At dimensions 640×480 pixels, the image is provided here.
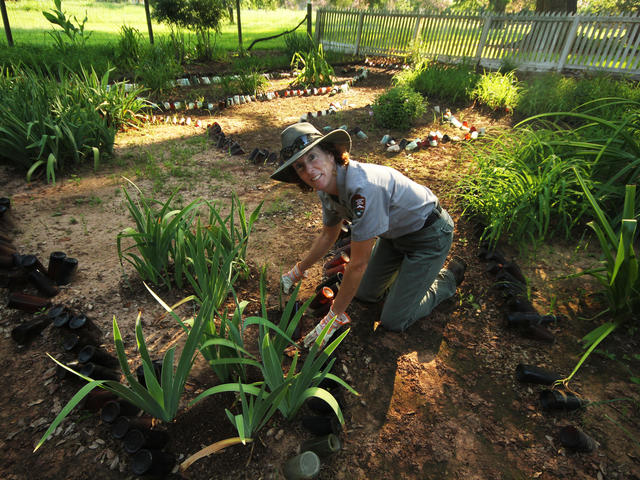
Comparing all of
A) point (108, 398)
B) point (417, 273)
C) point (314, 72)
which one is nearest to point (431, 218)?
point (417, 273)

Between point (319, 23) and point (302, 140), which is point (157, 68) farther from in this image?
point (319, 23)

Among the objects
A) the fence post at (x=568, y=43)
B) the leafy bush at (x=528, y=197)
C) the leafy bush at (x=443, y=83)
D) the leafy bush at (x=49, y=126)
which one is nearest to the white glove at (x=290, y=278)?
the leafy bush at (x=528, y=197)

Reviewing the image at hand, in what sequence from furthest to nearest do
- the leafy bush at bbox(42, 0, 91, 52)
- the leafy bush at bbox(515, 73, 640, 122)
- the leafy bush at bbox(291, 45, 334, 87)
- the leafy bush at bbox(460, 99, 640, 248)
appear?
the leafy bush at bbox(291, 45, 334, 87) → the leafy bush at bbox(515, 73, 640, 122) → the leafy bush at bbox(42, 0, 91, 52) → the leafy bush at bbox(460, 99, 640, 248)

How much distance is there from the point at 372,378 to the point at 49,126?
3876 mm

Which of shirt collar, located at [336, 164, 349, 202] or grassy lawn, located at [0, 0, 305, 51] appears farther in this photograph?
grassy lawn, located at [0, 0, 305, 51]

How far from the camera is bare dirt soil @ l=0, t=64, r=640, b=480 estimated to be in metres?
1.53

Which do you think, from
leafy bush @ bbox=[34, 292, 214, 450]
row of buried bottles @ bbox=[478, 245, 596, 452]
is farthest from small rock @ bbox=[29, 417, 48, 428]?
row of buried bottles @ bbox=[478, 245, 596, 452]

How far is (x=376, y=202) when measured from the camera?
182 centimetres

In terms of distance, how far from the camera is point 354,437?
166cm

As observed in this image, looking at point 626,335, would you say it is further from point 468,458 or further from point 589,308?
point 468,458

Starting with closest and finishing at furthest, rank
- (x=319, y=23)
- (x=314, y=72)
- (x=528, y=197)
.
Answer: (x=528, y=197)
(x=314, y=72)
(x=319, y=23)

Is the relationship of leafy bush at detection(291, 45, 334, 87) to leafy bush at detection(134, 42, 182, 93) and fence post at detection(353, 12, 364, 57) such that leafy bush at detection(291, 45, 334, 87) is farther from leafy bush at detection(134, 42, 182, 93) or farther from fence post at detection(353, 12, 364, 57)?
fence post at detection(353, 12, 364, 57)

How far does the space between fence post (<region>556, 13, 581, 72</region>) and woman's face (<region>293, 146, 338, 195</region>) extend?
9.89m

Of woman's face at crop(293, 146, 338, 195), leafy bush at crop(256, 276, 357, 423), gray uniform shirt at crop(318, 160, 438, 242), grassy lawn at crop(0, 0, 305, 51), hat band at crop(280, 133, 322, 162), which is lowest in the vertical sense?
leafy bush at crop(256, 276, 357, 423)
